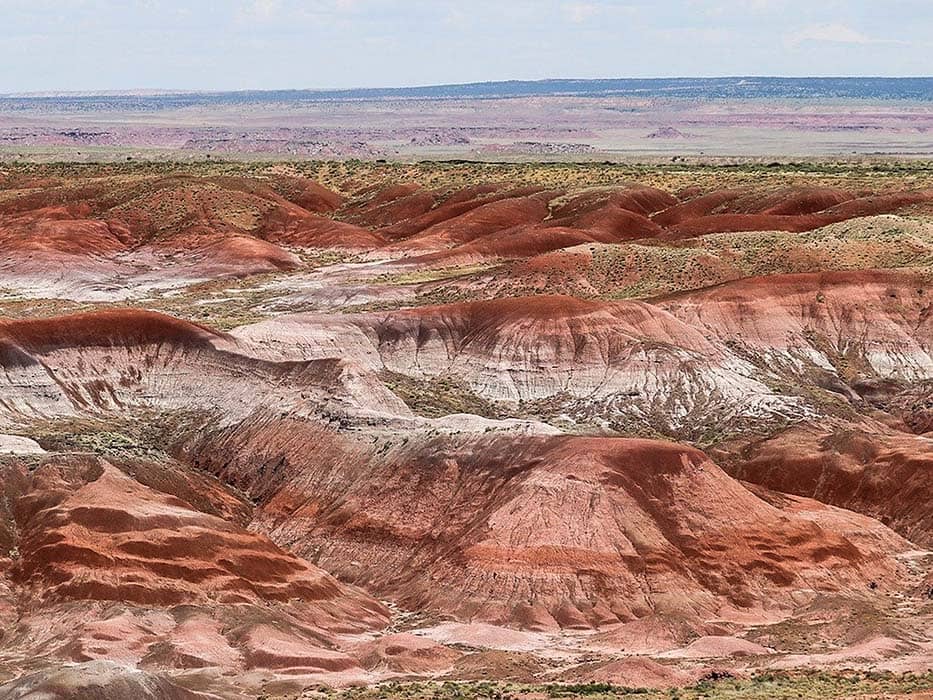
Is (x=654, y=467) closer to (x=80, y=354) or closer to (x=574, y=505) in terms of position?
(x=574, y=505)

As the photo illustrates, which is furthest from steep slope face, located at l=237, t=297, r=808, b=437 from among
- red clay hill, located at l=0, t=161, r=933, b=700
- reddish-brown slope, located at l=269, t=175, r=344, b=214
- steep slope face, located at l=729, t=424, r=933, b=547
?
reddish-brown slope, located at l=269, t=175, r=344, b=214

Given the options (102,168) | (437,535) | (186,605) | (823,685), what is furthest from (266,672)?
(102,168)

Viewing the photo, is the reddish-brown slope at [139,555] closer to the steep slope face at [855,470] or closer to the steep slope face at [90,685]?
the steep slope face at [90,685]

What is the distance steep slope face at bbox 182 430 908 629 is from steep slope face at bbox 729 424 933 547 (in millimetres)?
4934

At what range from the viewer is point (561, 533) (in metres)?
58.7

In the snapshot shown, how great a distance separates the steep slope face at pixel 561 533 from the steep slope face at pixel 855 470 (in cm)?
493

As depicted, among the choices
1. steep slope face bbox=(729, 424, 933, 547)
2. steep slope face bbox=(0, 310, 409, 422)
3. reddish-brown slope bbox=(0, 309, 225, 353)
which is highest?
reddish-brown slope bbox=(0, 309, 225, 353)

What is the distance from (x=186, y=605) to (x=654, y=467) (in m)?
20.3

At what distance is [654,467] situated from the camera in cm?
6191

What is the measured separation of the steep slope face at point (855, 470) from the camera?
71.1 meters

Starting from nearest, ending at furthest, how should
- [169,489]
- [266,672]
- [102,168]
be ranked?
[266,672] → [169,489] → [102,168]

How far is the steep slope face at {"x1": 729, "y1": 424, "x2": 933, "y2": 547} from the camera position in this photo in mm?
71125

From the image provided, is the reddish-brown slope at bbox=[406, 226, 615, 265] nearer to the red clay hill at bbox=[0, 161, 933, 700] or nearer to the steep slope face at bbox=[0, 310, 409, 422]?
the red clay hill at bbox=[0, 161, 933, 700]

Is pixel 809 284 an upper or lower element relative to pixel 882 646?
upper
